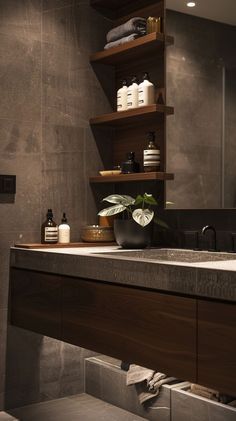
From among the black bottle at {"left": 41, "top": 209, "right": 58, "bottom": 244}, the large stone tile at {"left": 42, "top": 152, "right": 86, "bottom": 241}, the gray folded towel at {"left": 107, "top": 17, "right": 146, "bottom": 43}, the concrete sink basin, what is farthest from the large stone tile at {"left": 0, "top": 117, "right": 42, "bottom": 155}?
the concrete sink basin

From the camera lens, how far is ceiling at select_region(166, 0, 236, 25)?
8.36 ft

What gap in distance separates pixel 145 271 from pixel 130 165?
1.12m

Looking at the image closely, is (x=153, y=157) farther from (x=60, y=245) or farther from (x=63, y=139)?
(x=60, y=245)

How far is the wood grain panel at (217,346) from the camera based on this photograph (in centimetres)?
173

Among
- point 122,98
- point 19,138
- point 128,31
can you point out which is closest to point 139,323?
point 19,138

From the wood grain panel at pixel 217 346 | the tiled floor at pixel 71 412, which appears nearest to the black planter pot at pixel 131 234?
the tiled floor at pixel 71 412

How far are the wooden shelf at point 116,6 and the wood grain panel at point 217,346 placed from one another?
201 cm

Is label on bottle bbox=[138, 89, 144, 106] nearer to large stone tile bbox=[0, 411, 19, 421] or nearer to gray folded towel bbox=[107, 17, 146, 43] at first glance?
gray folded towel bbox=[107, 17, 146, 43]

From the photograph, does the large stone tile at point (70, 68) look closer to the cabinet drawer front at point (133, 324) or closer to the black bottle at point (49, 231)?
the black bottle at point (49, 231)

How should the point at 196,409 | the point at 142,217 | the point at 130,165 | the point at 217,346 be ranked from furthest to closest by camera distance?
the point at 130,165 → the point at 142,217 → the point at 196,409 → the point at 217,346

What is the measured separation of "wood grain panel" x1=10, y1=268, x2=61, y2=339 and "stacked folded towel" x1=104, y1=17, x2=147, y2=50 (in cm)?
135

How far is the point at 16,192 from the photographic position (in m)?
2.99

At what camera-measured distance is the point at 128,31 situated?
3086mm

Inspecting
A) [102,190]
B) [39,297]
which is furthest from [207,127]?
[39,297]
